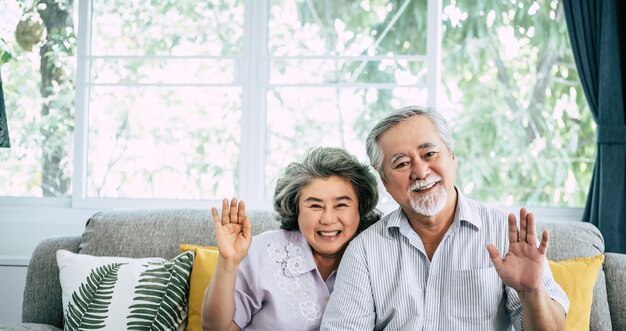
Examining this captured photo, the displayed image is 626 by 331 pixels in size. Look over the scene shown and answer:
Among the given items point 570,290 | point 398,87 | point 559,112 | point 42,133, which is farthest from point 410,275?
point 42,133

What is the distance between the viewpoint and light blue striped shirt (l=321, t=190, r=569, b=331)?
1885mm

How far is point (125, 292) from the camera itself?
225cm

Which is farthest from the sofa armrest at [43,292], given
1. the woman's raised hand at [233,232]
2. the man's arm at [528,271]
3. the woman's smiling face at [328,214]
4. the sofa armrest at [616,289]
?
the sofa armrest at [616,289]

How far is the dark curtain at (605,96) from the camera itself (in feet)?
10.7

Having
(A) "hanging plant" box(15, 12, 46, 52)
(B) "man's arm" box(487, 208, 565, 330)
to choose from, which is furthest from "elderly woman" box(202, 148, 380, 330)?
(A) "hanging plant" box(15, 12, 46, 52)

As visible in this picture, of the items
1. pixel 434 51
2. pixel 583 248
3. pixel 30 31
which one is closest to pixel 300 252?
pixel 583 248

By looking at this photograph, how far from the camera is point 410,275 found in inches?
77.1

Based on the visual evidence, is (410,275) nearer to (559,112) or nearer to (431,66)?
(431,66)

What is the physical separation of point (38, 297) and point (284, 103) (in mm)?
1653

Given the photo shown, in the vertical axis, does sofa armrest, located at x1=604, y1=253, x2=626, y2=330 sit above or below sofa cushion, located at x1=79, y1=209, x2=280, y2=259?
below

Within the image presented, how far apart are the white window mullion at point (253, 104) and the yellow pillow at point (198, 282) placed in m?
1.25

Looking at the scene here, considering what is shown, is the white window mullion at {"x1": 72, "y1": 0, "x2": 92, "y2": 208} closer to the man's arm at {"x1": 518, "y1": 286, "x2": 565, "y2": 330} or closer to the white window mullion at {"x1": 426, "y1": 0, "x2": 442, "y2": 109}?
the white window mullion at {"x1": 426, "y1": 0, "x2": 442, "y2": 109}

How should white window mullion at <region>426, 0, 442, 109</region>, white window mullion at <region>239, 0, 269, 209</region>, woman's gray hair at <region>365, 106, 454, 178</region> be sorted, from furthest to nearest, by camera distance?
white window mullion at <region>239, 0, 269, 209</region>
white window mullion at <region>426, 0, 442, 109</region>
woman's gray hair at <region>365, 106, 454, 178</region>

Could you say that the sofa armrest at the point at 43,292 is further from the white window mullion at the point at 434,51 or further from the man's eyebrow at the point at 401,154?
the white window mullion at the point at 434,51
